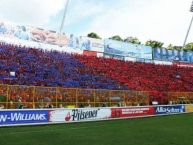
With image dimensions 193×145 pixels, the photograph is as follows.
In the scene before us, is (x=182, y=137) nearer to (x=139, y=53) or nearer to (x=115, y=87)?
(x=115, y=87)

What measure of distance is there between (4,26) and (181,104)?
A: 1963cm

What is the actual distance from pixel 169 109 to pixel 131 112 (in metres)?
6.30

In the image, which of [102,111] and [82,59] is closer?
[102,111]

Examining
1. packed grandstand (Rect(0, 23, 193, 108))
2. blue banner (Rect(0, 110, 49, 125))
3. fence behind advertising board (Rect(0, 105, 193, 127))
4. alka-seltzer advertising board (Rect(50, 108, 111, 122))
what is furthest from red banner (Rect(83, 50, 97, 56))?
blue banner (Rect(0, 110, 49, 125))

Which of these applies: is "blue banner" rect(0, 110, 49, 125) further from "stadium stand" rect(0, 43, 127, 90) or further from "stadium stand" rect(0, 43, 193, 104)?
"stadium stand" rect(0, 43, 127, 90)

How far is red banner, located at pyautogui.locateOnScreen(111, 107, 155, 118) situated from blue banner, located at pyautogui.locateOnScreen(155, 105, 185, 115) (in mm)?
868

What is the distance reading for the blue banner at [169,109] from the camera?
35.0 meters

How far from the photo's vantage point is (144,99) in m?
35.3

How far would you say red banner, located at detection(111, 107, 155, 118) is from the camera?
29672 mm

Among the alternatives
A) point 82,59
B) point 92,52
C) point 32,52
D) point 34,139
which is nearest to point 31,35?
point 32,52

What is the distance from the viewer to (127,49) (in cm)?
5522

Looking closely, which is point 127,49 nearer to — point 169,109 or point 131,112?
point 169,109

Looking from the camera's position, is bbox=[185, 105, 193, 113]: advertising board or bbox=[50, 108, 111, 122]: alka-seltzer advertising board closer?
bbox=[50, 108, 111, 122]: alka-seltzer advertising board

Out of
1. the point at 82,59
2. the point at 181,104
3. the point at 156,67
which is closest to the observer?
the point at 181,104
